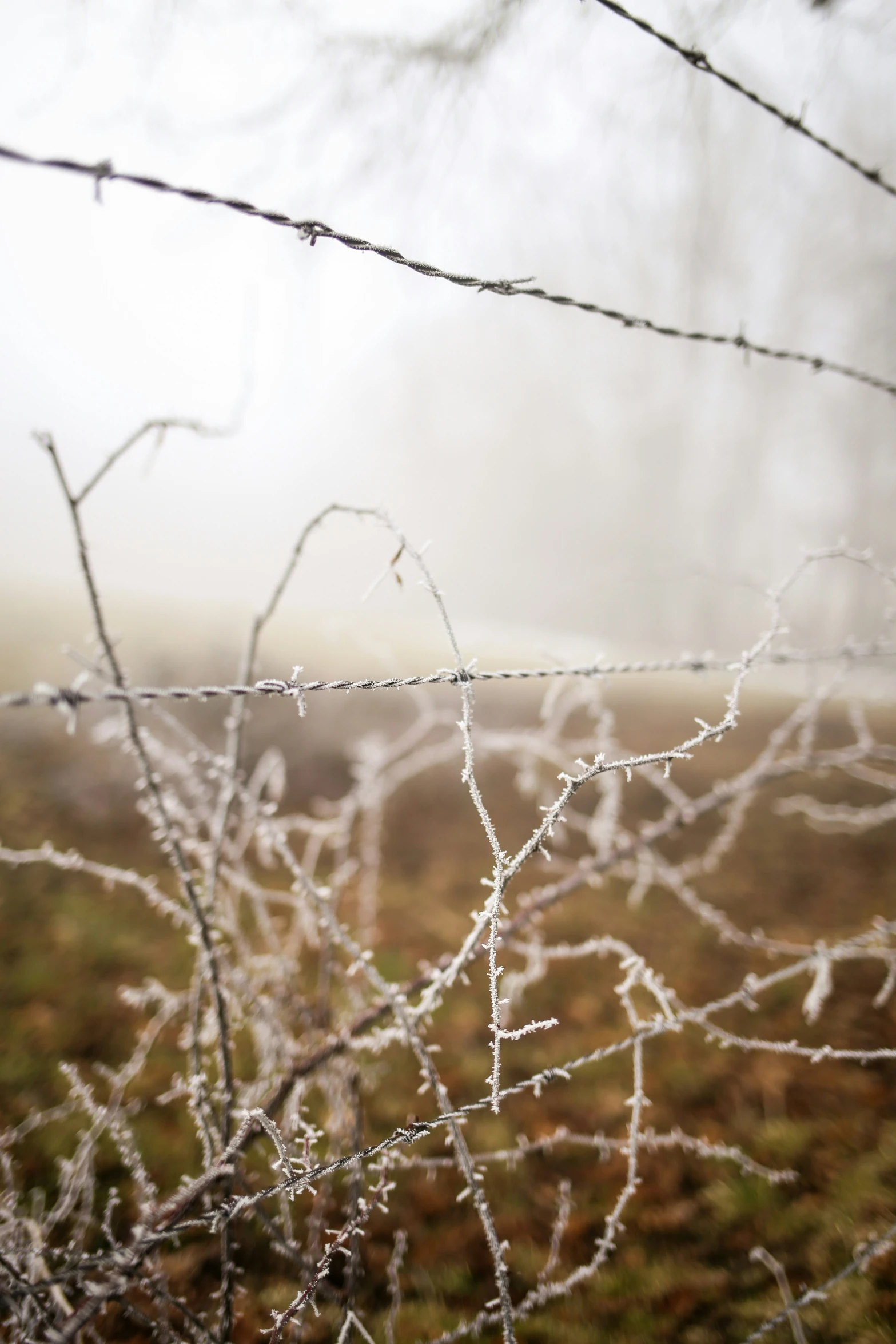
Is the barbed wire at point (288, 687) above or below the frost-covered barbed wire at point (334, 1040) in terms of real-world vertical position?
above

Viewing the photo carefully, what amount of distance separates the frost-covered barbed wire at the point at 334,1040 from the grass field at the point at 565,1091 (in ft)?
0.12

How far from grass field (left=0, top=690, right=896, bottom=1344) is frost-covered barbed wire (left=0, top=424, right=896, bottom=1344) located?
0.12 feet

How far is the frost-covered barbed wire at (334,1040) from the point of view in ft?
2.82

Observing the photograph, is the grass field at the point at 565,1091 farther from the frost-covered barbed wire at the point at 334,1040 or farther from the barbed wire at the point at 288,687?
the barbed wire at the point at 288,687

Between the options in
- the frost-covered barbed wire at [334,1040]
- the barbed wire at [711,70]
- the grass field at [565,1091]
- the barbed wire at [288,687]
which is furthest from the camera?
the grass field at [565,1091]

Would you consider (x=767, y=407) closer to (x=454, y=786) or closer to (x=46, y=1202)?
(x=454, y=786)

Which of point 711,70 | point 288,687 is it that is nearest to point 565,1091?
point 288,687

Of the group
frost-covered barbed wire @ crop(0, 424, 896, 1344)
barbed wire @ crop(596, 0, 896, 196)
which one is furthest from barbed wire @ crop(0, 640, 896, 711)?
barbed wire @ crop(596, 0, 896, 196)

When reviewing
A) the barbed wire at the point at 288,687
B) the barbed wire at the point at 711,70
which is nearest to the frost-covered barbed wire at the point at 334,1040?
the barbed wire at the point at 288,687

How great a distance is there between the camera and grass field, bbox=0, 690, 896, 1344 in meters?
1.61

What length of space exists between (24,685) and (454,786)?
3442 mm

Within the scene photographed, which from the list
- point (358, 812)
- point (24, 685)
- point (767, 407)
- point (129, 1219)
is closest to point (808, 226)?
point (767, 407)

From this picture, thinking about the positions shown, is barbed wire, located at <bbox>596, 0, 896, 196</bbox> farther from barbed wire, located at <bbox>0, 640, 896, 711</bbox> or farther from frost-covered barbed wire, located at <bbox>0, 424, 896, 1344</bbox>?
barbed wire, located at <bbox>0, 640, 896, 711</bbox>

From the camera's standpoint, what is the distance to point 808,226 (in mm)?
8367
